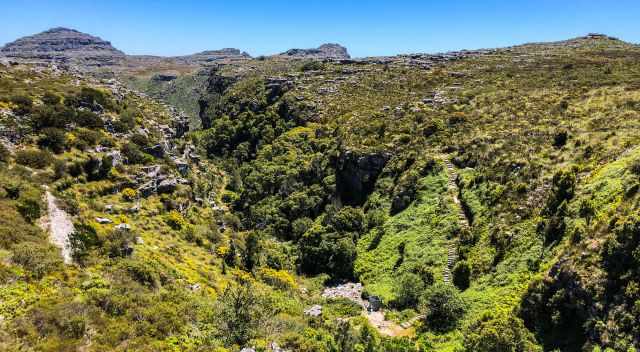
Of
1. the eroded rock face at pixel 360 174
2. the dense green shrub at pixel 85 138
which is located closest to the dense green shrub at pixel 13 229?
the dense green shrub at pixel 85 138

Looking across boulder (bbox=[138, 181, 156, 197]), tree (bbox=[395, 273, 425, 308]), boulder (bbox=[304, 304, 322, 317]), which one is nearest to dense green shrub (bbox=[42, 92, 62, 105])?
boulder (bbox=[138, 181, 156, 197])

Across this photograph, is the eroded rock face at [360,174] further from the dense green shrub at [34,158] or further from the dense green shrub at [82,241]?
the dense green shrub at [34,158]

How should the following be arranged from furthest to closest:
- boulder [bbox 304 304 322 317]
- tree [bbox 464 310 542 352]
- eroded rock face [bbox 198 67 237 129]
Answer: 1. eroded rock face [bbox 198 67 237 129]
2. boulder [bbox 304 304 322 317]
3. tree [bbox 464 310 542 352]

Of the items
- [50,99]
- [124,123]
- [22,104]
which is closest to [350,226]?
[124,123]

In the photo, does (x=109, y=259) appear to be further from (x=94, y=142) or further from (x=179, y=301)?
(x=94, y=142)

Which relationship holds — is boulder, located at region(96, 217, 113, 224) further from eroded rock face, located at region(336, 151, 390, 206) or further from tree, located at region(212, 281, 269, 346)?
eroded rock face, located at region(336, 151, 390, 206)

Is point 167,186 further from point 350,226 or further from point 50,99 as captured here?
point 350,226
